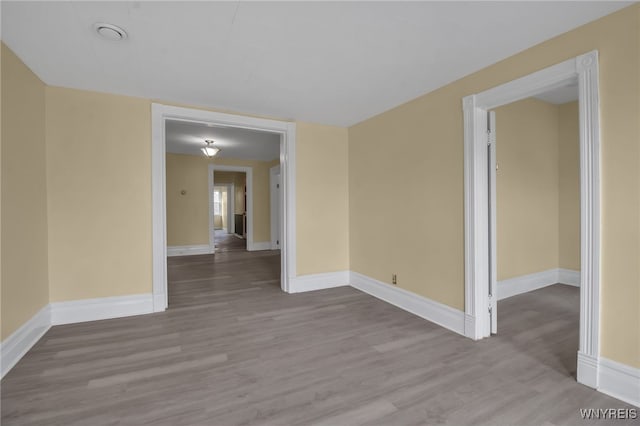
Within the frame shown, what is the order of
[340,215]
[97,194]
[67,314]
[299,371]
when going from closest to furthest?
[299,371], [67,314], [97,194], [340,215]

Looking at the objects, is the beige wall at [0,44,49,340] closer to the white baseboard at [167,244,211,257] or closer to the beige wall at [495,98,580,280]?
the white baseboard at [167,244,211,257]

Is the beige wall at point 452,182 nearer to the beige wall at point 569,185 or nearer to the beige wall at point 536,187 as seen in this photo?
the beige wall at point 536,187

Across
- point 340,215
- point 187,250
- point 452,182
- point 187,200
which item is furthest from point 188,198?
point 452,182

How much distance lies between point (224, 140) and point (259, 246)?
3.42 m

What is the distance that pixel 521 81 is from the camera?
91.7 inches

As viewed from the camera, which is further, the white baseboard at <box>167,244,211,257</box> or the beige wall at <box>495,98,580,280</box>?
the white baseboard at <box>167,244,211,257</box>

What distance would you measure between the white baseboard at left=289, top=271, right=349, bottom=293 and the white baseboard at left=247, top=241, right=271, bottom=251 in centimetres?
424

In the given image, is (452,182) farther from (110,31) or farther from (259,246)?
(259,246)

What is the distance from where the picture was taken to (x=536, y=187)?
422cm

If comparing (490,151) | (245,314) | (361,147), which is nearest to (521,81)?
(490,151)

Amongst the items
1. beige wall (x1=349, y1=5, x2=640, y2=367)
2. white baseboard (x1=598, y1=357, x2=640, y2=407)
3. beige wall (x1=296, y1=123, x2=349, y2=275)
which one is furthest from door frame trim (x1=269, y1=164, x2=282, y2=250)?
white baseboard (x1=598, y1=357, x2=640, y2=407)

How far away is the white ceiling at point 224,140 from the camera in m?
5.07

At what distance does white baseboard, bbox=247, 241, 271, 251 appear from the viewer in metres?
8.19

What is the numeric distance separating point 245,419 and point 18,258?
7.59ft
